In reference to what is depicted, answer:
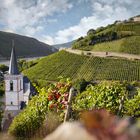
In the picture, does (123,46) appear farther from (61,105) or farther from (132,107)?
(61,105)

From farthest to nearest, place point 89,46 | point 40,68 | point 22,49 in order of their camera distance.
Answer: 1. point 22,49
2. point 89,46
3. point 40,68

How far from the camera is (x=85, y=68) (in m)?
49.8

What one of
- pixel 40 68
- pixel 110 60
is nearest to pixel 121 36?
pixel 110 60

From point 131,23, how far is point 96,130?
6421cm

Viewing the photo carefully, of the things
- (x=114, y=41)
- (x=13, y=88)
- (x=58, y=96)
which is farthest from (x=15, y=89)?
(x=58, y=96)

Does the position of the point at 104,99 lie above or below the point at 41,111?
above

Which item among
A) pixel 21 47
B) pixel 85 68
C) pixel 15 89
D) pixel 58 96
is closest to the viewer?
pixel 58 96

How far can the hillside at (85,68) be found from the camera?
150ft

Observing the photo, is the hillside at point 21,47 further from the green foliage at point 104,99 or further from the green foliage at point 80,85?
the green foliage at point 104,99

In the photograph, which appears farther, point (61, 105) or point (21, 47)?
point (21, 47)

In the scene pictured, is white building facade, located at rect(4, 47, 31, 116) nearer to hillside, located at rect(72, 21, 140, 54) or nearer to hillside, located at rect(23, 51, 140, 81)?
hillside, located at rect(23, 51, 140, 81)

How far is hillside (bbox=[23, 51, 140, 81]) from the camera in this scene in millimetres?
45844

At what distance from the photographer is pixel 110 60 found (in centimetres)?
5025

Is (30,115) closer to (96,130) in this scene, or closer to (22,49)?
(96,130)
